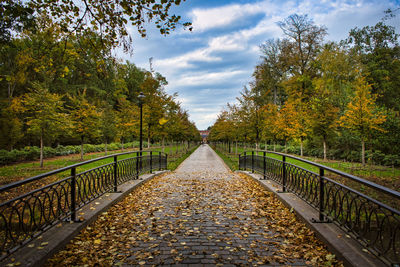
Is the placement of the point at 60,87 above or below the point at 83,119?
above

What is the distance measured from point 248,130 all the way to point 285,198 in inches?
622

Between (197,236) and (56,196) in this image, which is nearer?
(197,236)

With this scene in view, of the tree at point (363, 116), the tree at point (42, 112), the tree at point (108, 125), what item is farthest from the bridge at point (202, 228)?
the tree at point (108, 125)

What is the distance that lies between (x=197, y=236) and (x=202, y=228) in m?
0.34

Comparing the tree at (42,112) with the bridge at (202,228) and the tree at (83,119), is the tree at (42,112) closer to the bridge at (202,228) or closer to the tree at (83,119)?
the tree at (83,119)

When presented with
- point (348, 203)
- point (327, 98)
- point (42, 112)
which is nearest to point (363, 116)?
point (327, 98)

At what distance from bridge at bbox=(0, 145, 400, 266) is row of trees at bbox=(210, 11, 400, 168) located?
12518 millimetres

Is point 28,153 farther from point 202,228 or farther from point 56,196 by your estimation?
point 202,228

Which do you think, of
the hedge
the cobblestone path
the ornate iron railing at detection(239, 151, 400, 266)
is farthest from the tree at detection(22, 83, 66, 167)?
the ornate iron railing at detection(239, 151, 400, 266)

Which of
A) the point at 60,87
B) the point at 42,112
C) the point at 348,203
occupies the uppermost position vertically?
the point at 60,87

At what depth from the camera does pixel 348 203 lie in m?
3.24

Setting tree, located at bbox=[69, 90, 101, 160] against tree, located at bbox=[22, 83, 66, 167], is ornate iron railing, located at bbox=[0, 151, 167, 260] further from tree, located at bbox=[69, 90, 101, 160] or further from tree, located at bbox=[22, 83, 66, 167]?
tree, located at bbox=[69, 90, 101, 160]

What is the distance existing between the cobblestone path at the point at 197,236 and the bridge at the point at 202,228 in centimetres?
1

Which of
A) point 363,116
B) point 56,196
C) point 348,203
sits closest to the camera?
point 348,203
